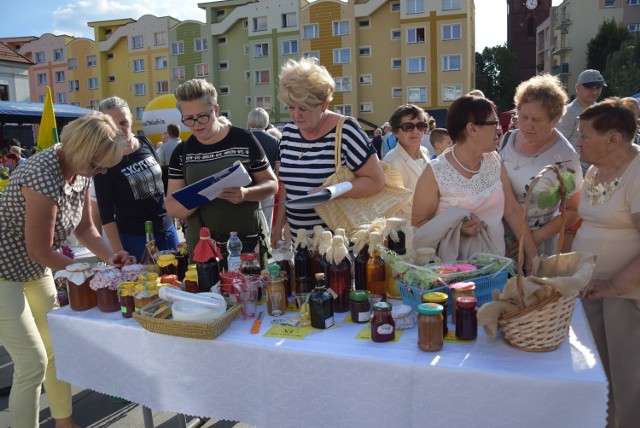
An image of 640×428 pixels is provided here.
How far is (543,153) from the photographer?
2555mm

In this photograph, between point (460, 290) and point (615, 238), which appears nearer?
point (460, 290)

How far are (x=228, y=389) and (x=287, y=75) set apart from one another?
1.46 metres

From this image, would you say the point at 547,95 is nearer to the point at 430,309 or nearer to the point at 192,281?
the point at 430,309

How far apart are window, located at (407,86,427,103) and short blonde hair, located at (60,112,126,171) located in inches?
1118

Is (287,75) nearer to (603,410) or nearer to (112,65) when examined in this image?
(603,410)

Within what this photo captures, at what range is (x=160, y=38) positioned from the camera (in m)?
36.0

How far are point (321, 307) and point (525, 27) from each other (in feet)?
208

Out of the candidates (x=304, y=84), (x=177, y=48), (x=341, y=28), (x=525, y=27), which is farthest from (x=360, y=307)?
(x=525, y=27)

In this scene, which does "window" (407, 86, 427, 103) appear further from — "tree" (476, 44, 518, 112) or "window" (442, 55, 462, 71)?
"tree" (476, 44, 518, 112)

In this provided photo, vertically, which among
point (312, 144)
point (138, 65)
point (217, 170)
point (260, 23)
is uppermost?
point (260, 23)

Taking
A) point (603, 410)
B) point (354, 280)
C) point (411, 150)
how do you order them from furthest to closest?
1. point (411, 150)
2. point (354, 280)
3. point (603, 410)

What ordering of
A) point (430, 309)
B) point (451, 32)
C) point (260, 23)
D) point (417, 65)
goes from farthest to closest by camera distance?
point (260, 23), point (417, 65), point (451, 32), point (430, 309)

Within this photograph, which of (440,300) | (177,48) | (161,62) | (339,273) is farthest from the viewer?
(161,62)

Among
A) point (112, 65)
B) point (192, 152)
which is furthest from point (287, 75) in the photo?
point (112, 65)
